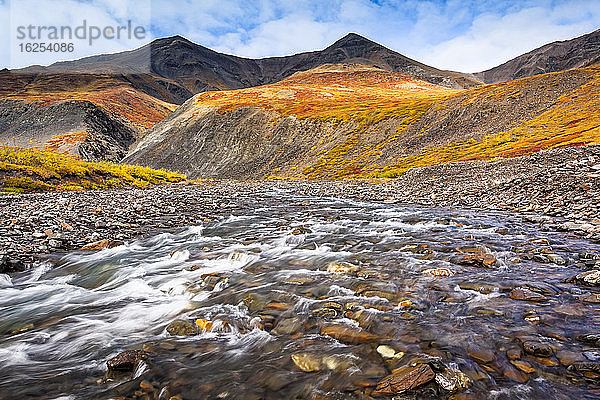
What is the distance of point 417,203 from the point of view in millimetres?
19719

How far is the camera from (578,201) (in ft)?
45.4

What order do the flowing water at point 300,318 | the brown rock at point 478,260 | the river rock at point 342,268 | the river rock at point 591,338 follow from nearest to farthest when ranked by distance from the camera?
1. the flowing water at point 300,318
2. the river rock at point 591,338
3. the brown rock at point 478,260
4. the river rock at point 342,268

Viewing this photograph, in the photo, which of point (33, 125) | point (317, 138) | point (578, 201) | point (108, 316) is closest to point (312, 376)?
point (108, 316)

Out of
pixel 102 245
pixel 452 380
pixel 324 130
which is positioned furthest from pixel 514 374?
pixel 324 130

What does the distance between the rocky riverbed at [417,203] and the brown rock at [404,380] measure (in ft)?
29.8

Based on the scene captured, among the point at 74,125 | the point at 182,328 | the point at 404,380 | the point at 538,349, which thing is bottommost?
the point at 182,328

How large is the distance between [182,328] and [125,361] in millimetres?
1207

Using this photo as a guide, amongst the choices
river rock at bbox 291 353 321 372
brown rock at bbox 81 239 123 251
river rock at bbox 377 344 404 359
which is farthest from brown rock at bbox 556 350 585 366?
brown rock at bbox 81 239 123 251

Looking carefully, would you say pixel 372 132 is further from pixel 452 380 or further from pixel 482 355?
pixel 452 380

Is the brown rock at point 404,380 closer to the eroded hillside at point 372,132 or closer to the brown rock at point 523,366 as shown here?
the brown rock at point 523,366

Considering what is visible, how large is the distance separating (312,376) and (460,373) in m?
1.90

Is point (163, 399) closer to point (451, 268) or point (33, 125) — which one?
point (451, 268)

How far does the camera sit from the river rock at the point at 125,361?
446 centimetres

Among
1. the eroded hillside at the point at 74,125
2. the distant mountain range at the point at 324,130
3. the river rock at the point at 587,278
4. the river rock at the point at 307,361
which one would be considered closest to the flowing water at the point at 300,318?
the river rock at the point at 307,361
